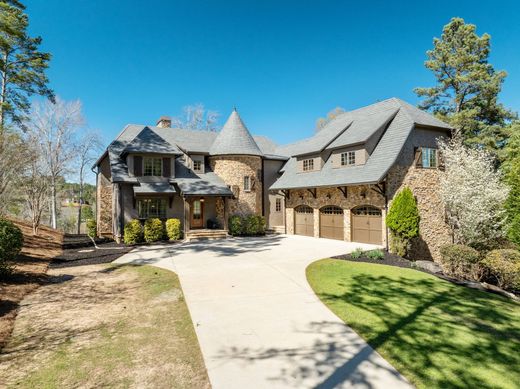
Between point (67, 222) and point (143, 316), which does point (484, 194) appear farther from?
point (67, 222)

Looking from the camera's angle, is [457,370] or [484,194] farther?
[484,194]

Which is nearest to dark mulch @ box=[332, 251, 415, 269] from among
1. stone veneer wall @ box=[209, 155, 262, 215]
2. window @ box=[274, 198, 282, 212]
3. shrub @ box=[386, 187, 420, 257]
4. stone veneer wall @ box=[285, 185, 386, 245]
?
shrub @ box=[386, 187, 420, 257]

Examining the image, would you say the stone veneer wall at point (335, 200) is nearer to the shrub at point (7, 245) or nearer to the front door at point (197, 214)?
the front door at point (197, 214)

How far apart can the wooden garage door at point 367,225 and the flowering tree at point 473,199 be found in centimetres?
445

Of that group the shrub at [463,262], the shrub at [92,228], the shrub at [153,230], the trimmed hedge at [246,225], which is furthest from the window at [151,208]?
the shrub at [463,262]

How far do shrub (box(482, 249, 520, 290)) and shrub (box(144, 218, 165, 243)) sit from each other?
1717 cm

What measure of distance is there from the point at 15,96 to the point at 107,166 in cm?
868

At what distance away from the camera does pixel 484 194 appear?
15.9 m

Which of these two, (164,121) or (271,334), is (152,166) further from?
(271,334)

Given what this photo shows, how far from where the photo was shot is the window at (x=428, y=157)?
1695 cm

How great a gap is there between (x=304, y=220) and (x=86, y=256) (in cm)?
1409

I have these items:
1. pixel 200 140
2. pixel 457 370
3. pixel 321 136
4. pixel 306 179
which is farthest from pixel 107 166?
pixel 457 370

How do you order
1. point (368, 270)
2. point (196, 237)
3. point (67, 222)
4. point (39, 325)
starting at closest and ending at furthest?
point (39, 325)
point (368, 270)
point (196, 237)
point (67, 222)

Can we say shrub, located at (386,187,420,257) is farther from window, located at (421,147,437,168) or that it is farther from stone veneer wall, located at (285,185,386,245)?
window, located at (421,147,437,168)
